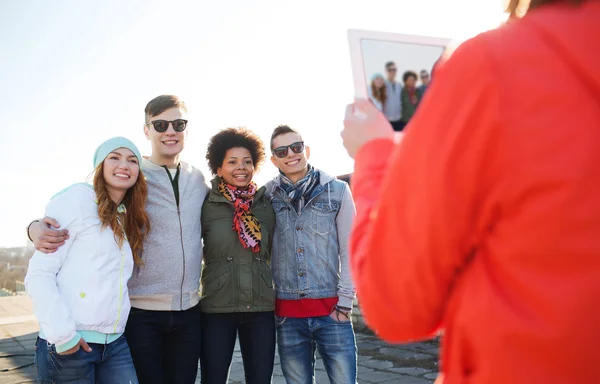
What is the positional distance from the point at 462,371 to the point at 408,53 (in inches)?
24.1

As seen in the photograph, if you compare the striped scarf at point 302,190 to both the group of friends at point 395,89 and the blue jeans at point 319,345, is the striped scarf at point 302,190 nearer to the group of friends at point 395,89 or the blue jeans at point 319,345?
the blue jeans at point 319,345

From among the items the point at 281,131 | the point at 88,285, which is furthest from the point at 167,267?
the point at 281,131

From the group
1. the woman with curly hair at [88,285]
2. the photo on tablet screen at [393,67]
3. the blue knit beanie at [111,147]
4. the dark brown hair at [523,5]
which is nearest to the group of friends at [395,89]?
the photo on tablet screen at [393,67]

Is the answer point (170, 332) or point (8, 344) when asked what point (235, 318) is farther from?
point (8, 344)

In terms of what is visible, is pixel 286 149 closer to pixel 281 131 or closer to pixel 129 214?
pixel 281 131

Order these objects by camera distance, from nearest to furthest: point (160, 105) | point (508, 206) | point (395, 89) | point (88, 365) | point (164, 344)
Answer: point (508, 206) → point (395, 89) → point (88, 365) → point (164, 344) → point (160, 105)

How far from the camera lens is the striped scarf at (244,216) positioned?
11.4 ft

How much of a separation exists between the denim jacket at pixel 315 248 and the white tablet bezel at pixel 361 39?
256 cm

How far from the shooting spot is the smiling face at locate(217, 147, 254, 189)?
3.72 meters

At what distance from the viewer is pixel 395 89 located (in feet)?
3.43

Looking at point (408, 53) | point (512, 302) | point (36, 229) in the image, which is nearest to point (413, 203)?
point (512, 302)

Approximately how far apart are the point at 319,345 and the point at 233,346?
58cm

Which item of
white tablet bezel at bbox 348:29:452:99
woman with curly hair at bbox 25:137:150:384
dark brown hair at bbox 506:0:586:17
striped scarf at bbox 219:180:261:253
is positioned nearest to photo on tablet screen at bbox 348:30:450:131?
white tablet bezel at bbox 348:29:452:99

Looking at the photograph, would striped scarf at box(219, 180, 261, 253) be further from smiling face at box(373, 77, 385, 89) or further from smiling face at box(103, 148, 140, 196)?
smiling face at box(373, 77, 385, 89)
